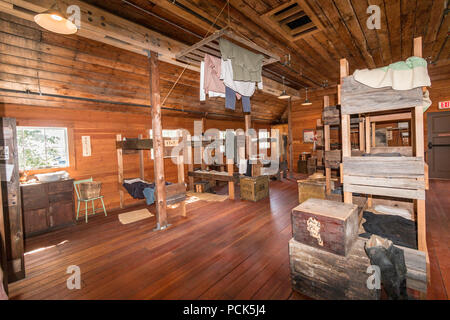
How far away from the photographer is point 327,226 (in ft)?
7.19

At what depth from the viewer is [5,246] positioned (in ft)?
9.14

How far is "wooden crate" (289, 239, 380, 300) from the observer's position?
79.3 inches

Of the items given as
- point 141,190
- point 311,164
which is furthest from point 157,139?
point 311,164

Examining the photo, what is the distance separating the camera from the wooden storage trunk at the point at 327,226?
6.95 feet

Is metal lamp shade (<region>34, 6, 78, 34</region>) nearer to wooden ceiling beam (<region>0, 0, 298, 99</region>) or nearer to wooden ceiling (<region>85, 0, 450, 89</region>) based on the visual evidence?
wooden ceiling beam (<region>0, 0, 298, 99</region>)

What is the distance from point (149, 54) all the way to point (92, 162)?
3.59 metres

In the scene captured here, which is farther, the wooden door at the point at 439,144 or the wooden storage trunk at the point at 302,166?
the wooden storage trunk at the point at 302,166

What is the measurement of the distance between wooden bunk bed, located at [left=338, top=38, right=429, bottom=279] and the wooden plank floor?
44.6 inches

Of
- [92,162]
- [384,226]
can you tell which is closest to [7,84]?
[92,162]

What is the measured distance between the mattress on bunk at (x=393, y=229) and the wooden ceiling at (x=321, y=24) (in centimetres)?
385

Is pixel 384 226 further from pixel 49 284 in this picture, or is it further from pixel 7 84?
pixel 7 84

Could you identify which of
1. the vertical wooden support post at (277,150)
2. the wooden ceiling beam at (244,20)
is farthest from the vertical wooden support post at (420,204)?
the vertical wooden support post at (277,150)

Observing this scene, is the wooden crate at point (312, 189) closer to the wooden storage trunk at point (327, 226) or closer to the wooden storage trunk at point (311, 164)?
the wooden storage trunk at point (327, 226)

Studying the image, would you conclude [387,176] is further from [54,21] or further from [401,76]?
[54,21]
